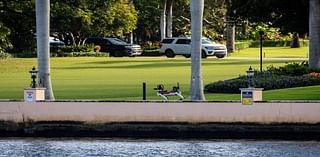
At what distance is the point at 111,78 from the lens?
107ft

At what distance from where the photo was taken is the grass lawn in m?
24.4

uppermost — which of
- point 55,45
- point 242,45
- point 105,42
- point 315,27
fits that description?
point 315,27

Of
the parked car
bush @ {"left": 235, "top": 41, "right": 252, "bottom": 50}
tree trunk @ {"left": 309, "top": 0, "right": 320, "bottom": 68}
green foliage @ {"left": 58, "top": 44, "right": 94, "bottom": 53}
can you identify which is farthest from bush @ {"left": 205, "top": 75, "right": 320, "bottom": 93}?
bush @ {"left": 235, "top": 41, "right": 252, "bottom": 50}

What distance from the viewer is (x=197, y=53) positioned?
21.4 meters

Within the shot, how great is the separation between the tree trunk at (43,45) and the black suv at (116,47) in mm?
34246

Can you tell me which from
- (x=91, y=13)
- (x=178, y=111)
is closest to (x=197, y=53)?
(x=178, y=111)

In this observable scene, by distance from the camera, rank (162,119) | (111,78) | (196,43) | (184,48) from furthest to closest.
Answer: (184,48) < (111,78) < (196,43) < (162,119)

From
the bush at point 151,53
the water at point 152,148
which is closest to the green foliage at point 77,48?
the bush at point 151,53

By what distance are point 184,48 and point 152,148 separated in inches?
1387

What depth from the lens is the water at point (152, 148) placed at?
1756 centimetres

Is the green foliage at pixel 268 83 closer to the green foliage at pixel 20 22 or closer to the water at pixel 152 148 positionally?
the water at pixel 152 148

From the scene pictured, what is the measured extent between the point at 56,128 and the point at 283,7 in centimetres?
1450

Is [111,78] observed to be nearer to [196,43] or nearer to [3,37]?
[196,43]

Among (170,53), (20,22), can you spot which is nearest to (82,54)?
(20,22)
